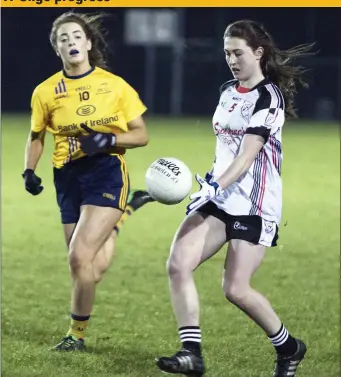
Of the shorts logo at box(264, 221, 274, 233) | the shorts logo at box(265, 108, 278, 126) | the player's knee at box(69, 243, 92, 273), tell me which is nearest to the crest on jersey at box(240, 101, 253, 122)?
the shorts logo at box(265, 108, 278, 126)

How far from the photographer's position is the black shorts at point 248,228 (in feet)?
16.2

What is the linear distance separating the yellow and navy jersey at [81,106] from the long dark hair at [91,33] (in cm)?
15

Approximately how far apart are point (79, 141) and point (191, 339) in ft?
4.59

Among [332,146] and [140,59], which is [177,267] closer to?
[332,146]

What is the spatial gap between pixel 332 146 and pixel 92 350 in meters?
15.3

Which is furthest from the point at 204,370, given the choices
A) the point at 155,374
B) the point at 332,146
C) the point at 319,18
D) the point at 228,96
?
the point at 319,18

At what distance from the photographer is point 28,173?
19.1 ft

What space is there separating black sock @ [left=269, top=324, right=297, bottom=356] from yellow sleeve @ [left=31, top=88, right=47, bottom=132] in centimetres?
184

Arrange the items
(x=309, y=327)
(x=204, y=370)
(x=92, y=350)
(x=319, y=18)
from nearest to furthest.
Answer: (x=204, y=370) < (x=92, y=350) < (x=309, y=327) < (x=319, y=18)

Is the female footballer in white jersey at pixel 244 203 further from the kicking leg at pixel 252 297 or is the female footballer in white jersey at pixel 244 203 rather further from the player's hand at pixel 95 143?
the player's hand at pixel 95 143

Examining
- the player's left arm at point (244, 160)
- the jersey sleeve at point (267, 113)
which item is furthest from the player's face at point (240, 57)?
the player's left arm at point (244, 160)

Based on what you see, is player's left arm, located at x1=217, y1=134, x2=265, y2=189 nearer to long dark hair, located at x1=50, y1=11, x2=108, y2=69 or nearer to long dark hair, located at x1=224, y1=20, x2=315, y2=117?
long dark hair, located at x1=224, y1=20, x2=315, y2=117

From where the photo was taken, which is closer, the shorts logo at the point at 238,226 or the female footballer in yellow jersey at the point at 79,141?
the shorts logo at the point at 238,226

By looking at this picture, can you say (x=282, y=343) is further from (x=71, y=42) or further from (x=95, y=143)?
(x=71, y=42)
